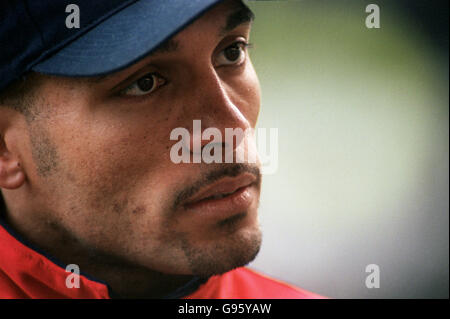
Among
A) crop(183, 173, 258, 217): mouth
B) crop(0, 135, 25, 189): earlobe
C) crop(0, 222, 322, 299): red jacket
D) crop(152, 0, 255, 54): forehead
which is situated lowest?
crop(0, 222, 322, 299): red jacket

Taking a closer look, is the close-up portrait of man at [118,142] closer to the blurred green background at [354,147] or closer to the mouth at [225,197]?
the mouth at [225,197]

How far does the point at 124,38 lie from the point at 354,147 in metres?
1.10

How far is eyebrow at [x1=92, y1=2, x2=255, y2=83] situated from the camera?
2.60ft

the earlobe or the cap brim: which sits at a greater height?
the cap brim

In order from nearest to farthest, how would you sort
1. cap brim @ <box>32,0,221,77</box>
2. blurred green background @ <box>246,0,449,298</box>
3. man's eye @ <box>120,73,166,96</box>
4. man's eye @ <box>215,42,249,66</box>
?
cap brim @ <box>32,0,221,77</box>, man's eye @ <box>120,73,166,96</box>, man's eye @ <box>215,42,249,66</box>, blurred green background @ <box>246,0,449,298</box>

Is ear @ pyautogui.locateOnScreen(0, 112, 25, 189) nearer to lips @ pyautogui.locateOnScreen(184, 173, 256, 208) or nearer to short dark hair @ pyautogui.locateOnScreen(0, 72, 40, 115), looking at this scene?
short dark hair @ pyautogui.locateOnScreen(0, 72, 40, 115)

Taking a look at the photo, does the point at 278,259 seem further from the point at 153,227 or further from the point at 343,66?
the point at 153,227

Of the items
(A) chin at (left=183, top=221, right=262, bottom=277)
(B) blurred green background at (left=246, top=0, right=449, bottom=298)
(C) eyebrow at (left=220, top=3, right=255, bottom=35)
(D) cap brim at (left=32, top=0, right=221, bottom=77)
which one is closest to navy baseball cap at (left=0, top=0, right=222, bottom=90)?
(D) cap brim at (left=32, top=0, right=221, bottom=77)

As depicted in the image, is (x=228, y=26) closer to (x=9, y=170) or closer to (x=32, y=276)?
(x=9, y=170)

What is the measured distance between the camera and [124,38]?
0.77 metres

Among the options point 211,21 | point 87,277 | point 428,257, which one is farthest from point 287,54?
point 428,257

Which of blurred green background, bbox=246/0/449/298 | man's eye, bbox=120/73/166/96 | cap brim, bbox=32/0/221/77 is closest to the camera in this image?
cap brim, bbox=32/0/221/77

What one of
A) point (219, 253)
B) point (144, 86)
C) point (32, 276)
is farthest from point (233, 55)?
point (32, 276)

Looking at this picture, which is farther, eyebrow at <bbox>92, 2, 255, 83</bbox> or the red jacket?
the red jacket
